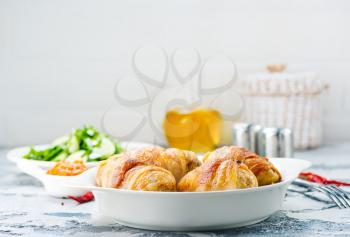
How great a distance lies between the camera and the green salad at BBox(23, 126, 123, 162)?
1536 millimetres

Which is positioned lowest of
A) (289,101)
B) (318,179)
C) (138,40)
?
(318,179)

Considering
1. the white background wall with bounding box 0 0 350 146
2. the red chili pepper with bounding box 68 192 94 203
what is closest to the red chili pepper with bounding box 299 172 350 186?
the red chili pepper with bounding box 68 192 94 203

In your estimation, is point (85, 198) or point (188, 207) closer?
point (188, 207)

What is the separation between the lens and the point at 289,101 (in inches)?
77.6

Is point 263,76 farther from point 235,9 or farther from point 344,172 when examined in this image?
point 344,172

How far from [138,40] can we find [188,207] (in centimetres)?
132

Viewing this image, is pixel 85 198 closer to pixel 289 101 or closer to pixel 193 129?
pixel 193 129

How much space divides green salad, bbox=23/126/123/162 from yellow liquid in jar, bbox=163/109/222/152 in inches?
14.1

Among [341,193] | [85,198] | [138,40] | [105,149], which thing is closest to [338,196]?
[341,193]

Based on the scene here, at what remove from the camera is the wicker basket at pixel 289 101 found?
6.44 ft

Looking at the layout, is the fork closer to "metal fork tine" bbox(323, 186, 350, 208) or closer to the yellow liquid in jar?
"metal fork tine" bbox(323, 186, 350, 208)

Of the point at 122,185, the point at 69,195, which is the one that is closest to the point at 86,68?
the point at 69,195

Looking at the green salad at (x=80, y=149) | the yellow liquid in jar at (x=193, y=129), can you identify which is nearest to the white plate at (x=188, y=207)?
the green salad at (x=80, y=149)

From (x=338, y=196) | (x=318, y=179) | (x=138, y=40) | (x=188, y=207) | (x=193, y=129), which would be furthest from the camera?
(x=138, y=40)
